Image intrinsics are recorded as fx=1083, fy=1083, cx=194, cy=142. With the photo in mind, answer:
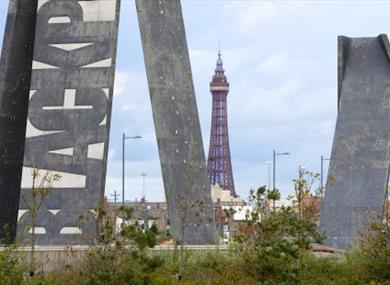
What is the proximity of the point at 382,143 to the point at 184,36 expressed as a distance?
19.6ft

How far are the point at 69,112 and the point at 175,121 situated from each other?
2526mm

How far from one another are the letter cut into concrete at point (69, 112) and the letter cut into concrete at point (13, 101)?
3.59ft

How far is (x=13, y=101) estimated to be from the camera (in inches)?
1077

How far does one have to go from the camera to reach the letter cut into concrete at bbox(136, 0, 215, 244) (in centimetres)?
2498

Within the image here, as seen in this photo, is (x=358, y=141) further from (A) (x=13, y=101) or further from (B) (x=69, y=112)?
(A) (x=13, y=101)

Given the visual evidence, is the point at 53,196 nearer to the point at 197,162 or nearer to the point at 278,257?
the point at 197,162

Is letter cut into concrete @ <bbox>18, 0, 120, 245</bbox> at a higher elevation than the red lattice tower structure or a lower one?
lower

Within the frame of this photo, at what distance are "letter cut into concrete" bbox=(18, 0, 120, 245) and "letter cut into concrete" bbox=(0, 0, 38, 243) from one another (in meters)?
1.09

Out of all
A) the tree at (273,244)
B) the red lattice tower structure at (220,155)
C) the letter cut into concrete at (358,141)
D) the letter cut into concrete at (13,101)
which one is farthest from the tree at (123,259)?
the red lattice tower structure at (220,155)

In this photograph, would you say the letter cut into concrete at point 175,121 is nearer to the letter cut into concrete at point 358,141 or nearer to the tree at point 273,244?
the letter cut into concrete at point 358,141

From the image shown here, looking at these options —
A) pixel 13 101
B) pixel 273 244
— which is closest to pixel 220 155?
pixel 13 101

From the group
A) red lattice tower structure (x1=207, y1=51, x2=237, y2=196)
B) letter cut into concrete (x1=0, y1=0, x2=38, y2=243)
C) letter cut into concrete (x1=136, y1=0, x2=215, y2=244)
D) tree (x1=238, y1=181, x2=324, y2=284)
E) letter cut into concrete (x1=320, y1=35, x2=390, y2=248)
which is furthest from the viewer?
red lattice tower structure (x1=207, y1=51, x2=237, y2=196)

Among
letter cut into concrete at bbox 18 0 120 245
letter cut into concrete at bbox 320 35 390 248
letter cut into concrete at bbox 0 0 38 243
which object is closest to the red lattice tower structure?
Result: letter cut into concrete at bbox 320 35 390 248

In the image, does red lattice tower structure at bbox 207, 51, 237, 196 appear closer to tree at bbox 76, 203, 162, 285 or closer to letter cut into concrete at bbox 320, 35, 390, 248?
letter cut into concrete at bbox 320, 35, 390, 248
